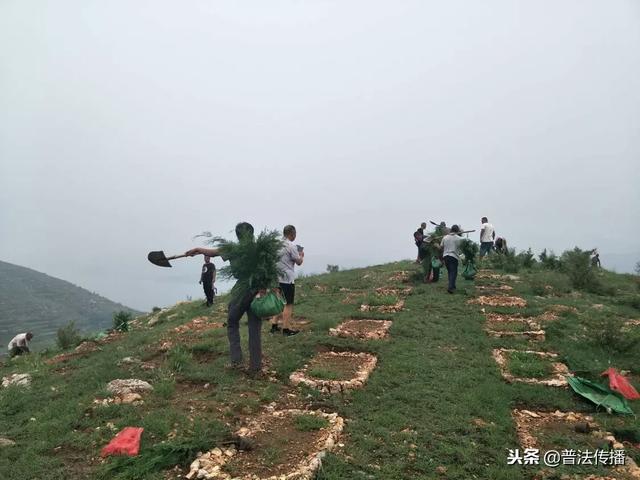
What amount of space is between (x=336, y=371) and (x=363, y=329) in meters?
3.00

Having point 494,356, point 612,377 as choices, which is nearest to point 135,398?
point 494,356

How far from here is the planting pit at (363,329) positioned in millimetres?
9359

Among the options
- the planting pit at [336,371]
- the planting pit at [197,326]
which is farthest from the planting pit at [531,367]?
the planting pit at [197,326]

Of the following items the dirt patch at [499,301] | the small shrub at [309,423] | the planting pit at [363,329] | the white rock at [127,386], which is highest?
the dirt patch at [499,301]

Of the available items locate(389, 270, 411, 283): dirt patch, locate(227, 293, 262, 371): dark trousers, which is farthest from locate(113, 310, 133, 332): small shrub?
locate(389, 270, 411, 283): dirt patch

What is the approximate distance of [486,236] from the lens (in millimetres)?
19391

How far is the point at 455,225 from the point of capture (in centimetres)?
1348

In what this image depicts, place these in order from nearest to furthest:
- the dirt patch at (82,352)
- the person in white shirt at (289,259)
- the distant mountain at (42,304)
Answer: the person in white shirt at (289,259) < the dirt patch at (82,352) < the distant mountain at (42,304)

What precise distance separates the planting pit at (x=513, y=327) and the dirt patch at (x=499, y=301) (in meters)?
1.06

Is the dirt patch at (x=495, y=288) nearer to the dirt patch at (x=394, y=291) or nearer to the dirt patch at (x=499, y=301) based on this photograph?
the dirt patch at (x=499, y=301)

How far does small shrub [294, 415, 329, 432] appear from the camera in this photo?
530 centimetres

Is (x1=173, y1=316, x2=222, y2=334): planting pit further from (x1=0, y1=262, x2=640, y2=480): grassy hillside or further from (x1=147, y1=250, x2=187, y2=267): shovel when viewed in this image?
(x1=147, y1=250, x2=187, y2=267): shovel

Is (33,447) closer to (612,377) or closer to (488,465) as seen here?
(488,465)

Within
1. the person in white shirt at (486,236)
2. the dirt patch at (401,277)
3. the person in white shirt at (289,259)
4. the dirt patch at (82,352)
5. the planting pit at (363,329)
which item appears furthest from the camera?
the person in white shirt at (486,236)
